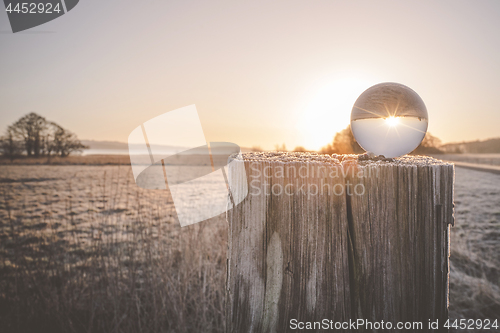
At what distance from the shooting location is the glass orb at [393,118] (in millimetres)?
1021

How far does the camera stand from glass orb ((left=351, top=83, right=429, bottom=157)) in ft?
3.35

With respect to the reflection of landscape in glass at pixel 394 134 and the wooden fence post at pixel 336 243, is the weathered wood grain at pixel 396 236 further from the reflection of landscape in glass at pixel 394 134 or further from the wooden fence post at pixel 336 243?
the reflection of landscape in glass at pixel 394 134

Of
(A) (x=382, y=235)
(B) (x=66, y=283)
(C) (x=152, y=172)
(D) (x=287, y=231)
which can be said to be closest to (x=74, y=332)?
(B) (x=66, y=283)

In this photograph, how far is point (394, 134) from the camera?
102cm

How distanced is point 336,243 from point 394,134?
1.70ft

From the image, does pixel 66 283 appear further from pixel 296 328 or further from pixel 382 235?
pixel 382 235

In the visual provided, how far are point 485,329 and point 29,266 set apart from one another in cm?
567

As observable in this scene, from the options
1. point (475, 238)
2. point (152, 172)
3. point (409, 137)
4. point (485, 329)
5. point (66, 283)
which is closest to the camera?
point (409, 137)

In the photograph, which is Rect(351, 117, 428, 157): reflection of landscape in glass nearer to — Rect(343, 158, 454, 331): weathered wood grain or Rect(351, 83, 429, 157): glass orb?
Rect(351, 83, 429, 157): glass orb

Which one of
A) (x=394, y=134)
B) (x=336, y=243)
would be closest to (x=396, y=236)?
(x=336, y=243)

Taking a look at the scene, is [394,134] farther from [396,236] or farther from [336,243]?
[336,243]

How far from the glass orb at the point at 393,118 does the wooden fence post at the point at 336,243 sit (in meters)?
0.21

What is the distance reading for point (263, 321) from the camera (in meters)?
0.82

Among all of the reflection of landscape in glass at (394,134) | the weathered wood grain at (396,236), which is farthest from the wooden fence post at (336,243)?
the reflection of landscape in glass at (394,134)
